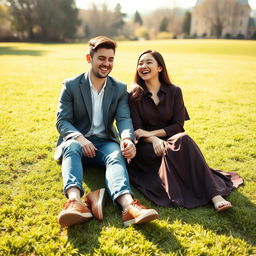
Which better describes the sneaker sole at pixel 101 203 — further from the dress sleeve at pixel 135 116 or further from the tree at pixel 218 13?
the tree at pixel 218 13

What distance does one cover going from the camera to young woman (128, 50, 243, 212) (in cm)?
Answer: 335

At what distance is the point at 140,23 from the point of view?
10969 centimetres

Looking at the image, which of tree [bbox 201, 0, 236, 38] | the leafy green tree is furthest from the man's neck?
the leafy green tree

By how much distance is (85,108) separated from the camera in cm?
388

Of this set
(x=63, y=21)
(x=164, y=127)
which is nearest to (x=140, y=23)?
(x=63, y=21)

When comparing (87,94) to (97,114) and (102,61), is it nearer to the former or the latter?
(97,114)

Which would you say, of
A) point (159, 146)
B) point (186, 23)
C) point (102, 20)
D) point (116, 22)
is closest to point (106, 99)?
point (159, 146)

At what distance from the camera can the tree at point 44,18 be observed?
58.9 m

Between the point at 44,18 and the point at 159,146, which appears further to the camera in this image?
the point at 44,18

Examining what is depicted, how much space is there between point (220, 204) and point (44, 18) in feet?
215

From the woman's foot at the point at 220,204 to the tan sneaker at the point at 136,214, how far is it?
0.86m

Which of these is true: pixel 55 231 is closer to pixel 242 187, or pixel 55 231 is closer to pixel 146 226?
pixel 146 226

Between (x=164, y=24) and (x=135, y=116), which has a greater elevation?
(x=164, y=24)

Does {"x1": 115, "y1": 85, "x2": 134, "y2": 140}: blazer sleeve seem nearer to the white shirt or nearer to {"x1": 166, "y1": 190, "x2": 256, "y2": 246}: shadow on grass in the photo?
the white shirt
